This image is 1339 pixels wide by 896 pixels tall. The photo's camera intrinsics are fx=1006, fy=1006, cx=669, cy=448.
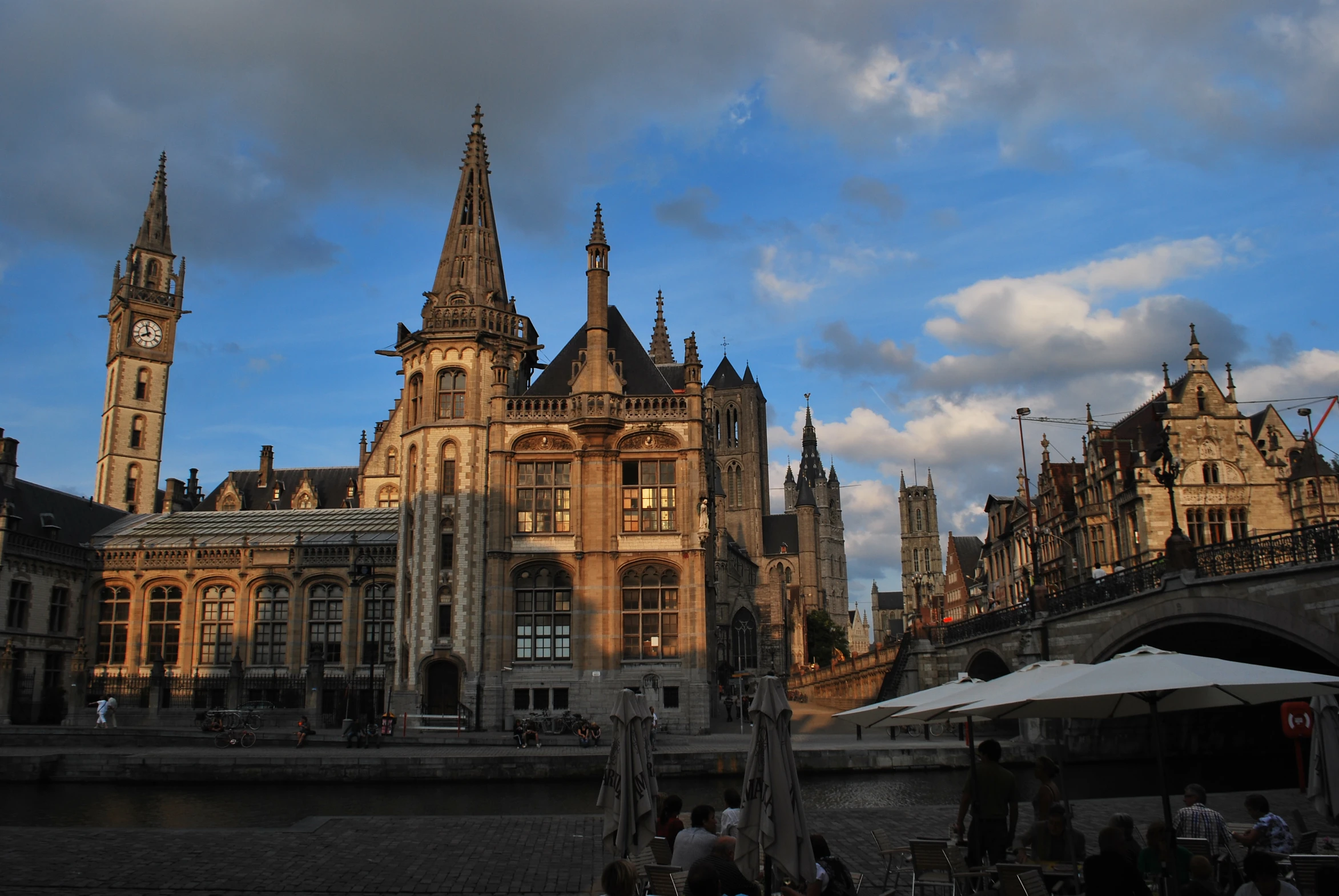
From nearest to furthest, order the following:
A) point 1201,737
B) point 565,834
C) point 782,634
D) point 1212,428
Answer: point 565,834, point 1201,737, point 1212,428, point 782,634

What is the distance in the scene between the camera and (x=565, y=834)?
1714 cm

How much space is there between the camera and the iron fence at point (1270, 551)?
70.8 feet

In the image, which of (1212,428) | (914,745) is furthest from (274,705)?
(1212,428)

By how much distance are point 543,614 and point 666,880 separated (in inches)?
1254

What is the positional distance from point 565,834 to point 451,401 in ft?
93.8

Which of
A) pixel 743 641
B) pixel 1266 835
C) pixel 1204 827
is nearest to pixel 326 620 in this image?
pixel 1204 827

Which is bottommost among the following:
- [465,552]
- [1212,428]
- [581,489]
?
[465,552]

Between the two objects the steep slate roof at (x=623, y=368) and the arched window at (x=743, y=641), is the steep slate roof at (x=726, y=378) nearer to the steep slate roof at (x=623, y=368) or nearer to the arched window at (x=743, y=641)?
the arched window at (x=743, y=641)

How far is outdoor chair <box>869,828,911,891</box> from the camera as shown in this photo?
12.2m

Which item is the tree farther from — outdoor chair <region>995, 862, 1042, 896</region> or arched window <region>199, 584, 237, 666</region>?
outdoor chair <region>995, 862, 1042, 896</region>

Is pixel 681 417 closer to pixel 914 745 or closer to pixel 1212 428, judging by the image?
pixel 914 745

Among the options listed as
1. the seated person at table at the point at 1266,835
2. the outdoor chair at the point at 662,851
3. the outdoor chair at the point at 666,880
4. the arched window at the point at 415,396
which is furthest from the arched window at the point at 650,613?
the outdoor chair at the point at 666,880

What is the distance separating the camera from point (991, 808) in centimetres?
1177

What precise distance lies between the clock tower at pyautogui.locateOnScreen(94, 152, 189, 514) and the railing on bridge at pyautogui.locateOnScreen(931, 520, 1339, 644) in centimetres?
6213
